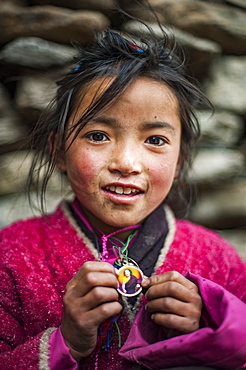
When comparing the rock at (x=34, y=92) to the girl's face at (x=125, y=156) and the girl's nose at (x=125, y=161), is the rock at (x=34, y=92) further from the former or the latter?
the girl's nose at (x=125, y=161)

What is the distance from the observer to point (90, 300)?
0.95 metres

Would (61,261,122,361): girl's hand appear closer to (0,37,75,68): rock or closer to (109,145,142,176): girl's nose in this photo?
(109,145,142,176): girl's nose

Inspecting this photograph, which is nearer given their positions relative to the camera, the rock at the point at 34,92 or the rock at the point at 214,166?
the rock at the point at 34,92

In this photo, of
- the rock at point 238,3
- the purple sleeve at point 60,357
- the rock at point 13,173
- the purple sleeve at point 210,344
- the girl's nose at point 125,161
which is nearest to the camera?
the purple sleeve at point 210,344

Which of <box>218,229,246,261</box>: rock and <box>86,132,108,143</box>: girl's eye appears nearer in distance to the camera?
<box>86,132,108,143</box>: girl's eye

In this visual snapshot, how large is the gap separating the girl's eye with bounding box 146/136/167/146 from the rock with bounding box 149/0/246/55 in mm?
1022

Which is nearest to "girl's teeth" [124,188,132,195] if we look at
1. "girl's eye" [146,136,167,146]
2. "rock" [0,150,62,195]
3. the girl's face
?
the girl's face

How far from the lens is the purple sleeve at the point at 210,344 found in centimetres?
86

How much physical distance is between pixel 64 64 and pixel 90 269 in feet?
4.00

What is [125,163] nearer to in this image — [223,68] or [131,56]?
[131,56]

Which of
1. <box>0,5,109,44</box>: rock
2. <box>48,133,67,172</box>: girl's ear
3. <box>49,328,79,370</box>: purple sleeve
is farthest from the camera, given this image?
<box>0,5,109,44</box>: rock

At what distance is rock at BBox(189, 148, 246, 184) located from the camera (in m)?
2.10

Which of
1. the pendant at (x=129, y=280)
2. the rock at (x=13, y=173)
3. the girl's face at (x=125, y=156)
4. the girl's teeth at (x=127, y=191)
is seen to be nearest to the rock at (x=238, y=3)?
the girl's face at (x=125, y=156)

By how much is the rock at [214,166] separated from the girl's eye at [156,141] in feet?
2.86
